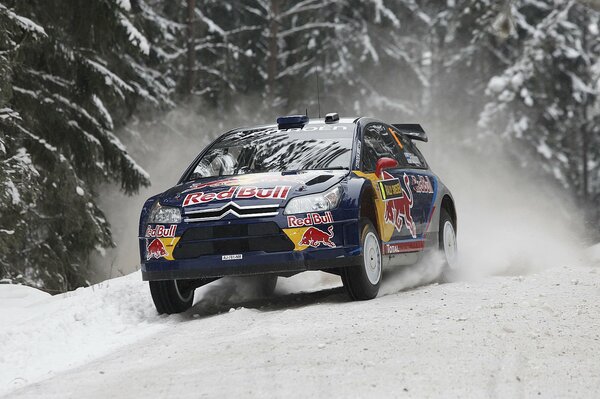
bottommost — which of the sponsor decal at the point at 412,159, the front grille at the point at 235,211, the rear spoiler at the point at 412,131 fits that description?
the front grille at the point at 235,211

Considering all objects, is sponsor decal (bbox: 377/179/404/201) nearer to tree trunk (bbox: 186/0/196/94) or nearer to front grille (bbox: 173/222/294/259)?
front grille (bbox: 173/222/294/259)

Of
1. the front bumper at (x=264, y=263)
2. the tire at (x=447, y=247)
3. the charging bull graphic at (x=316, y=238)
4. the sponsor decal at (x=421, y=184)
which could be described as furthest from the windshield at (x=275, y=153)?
the tire at (x=447, y=247)

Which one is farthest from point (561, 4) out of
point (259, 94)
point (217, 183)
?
point (217, 183)

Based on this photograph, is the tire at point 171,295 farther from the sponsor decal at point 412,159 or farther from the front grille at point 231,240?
the sponsor decal at point 412,159

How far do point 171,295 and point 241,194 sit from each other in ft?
4.14

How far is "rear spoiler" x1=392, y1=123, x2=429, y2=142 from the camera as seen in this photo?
1219 cm

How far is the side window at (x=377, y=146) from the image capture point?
10.0 m

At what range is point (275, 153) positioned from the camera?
390 inches

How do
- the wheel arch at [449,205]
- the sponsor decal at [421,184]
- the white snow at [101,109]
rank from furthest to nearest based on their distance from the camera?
the white snow at [101,109]
the wheel arch at [449,205]
the sponsor decal at [421,184]

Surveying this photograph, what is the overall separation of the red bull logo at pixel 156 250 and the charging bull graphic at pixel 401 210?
2.12 meters

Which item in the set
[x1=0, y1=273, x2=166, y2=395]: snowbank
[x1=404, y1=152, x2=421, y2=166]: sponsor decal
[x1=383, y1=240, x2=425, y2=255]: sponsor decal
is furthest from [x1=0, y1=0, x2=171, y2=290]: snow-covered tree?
[x1=383, y1=240, x2=425, y2=255]: sponsor decal

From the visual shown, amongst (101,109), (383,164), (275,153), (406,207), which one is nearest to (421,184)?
(406,207)

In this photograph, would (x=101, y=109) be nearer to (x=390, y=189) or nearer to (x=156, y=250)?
(x=390, y=189)

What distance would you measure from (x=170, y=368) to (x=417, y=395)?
1726 millimetres
